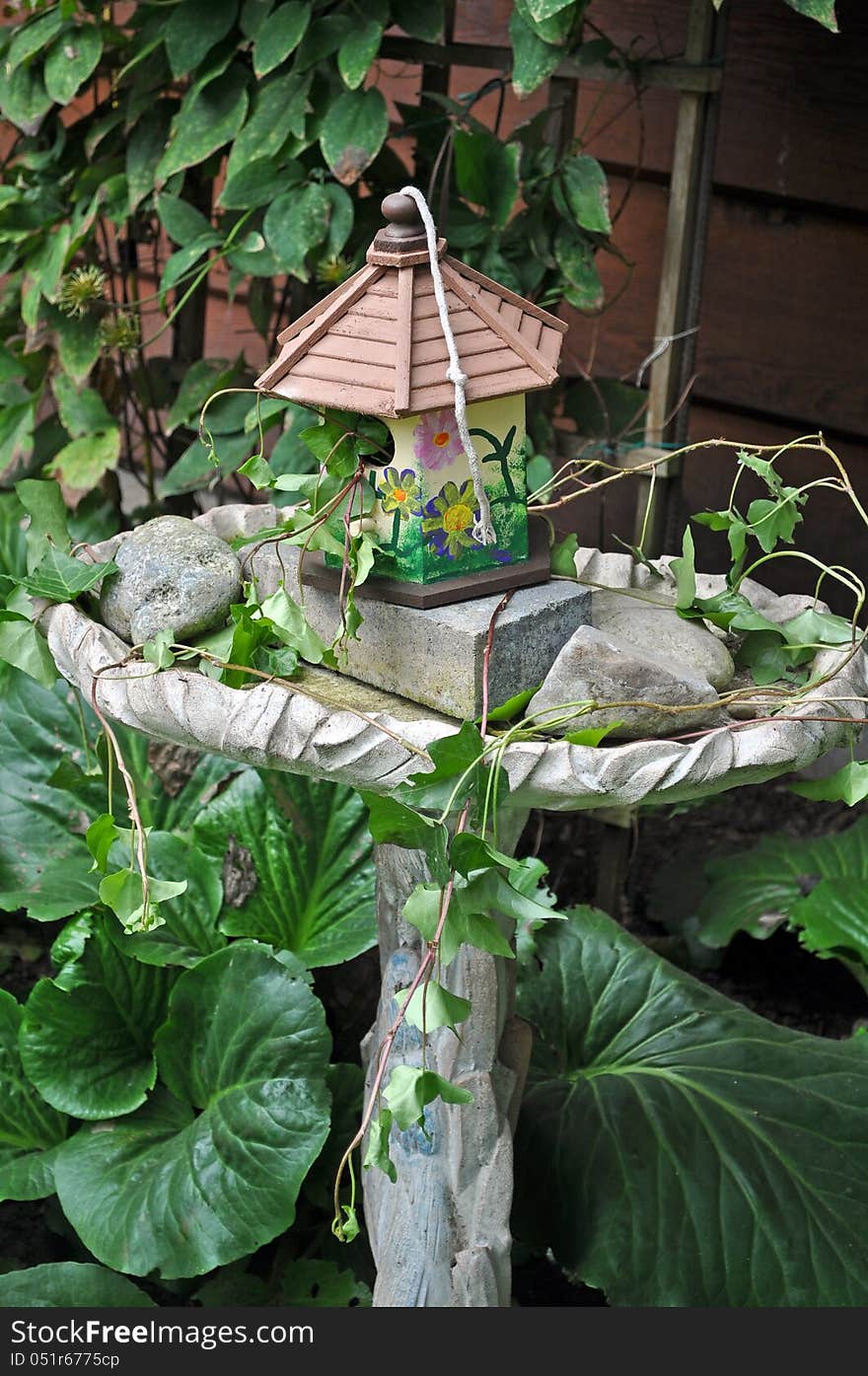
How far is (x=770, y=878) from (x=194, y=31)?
139cm

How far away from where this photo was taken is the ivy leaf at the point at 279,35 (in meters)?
1.78

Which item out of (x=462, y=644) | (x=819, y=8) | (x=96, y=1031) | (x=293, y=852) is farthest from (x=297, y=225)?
(x=96, y=1031)

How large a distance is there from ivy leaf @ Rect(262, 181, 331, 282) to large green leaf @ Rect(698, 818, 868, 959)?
103 cm

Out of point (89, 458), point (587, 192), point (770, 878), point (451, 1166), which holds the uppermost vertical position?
point (587, 192)

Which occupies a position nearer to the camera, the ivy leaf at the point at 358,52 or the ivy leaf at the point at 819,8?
the ivy leaf at the point at 819,8

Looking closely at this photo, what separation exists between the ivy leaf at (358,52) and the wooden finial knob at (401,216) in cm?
66

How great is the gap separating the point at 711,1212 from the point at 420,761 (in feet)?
2.18

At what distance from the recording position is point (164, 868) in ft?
5.82

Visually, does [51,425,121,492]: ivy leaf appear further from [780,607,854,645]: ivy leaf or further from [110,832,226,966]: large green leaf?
[780,607,854,645]: ivy leaf

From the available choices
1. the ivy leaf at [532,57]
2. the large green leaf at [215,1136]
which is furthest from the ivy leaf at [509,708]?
the ivy leaf at [532,57]

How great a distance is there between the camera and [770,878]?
211cm

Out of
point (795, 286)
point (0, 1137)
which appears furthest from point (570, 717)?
point (795, 286)

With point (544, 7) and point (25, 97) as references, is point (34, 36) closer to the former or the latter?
point (25, 97)

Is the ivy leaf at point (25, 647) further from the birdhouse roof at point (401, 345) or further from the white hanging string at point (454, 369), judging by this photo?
the white hanging string at point (454, 369)
